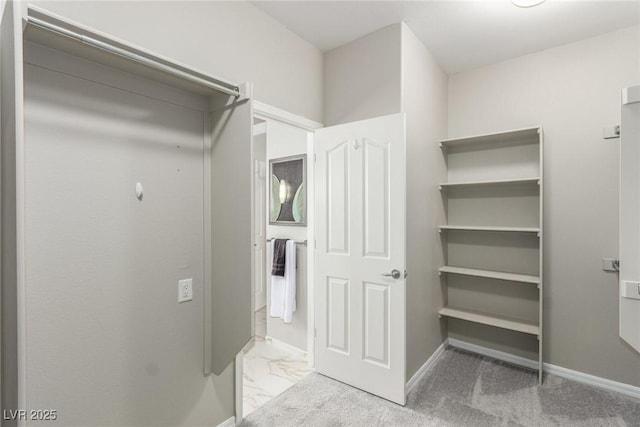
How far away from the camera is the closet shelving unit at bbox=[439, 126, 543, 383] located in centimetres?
273

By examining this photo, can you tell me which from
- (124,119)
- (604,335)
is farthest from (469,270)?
(124,119)

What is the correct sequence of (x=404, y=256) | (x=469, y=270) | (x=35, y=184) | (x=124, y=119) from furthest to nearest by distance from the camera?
(x=469, y=270)
(x=404, y=256)
(x=124, y=119)
(x=35, y=184)

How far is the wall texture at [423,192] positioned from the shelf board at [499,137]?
0.14 meters

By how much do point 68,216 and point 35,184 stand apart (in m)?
0.16

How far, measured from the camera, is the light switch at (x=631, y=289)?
1.46 metres

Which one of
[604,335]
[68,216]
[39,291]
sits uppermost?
[68,216]

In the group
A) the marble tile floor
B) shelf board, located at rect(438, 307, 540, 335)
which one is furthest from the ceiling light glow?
the marble tile floor

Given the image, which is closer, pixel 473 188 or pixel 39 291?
pixel 39 291

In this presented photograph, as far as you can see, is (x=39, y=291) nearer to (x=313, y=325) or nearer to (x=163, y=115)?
(x=163, y=115)

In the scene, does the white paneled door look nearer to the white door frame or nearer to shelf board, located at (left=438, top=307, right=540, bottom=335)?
the white door frame

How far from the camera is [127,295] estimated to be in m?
1.50

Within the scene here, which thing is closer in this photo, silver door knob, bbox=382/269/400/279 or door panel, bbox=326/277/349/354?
silver door knob, bbox=382/269/400/279

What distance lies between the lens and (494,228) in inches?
105

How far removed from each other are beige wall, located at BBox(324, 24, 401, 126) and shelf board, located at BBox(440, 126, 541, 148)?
86 centimetres
